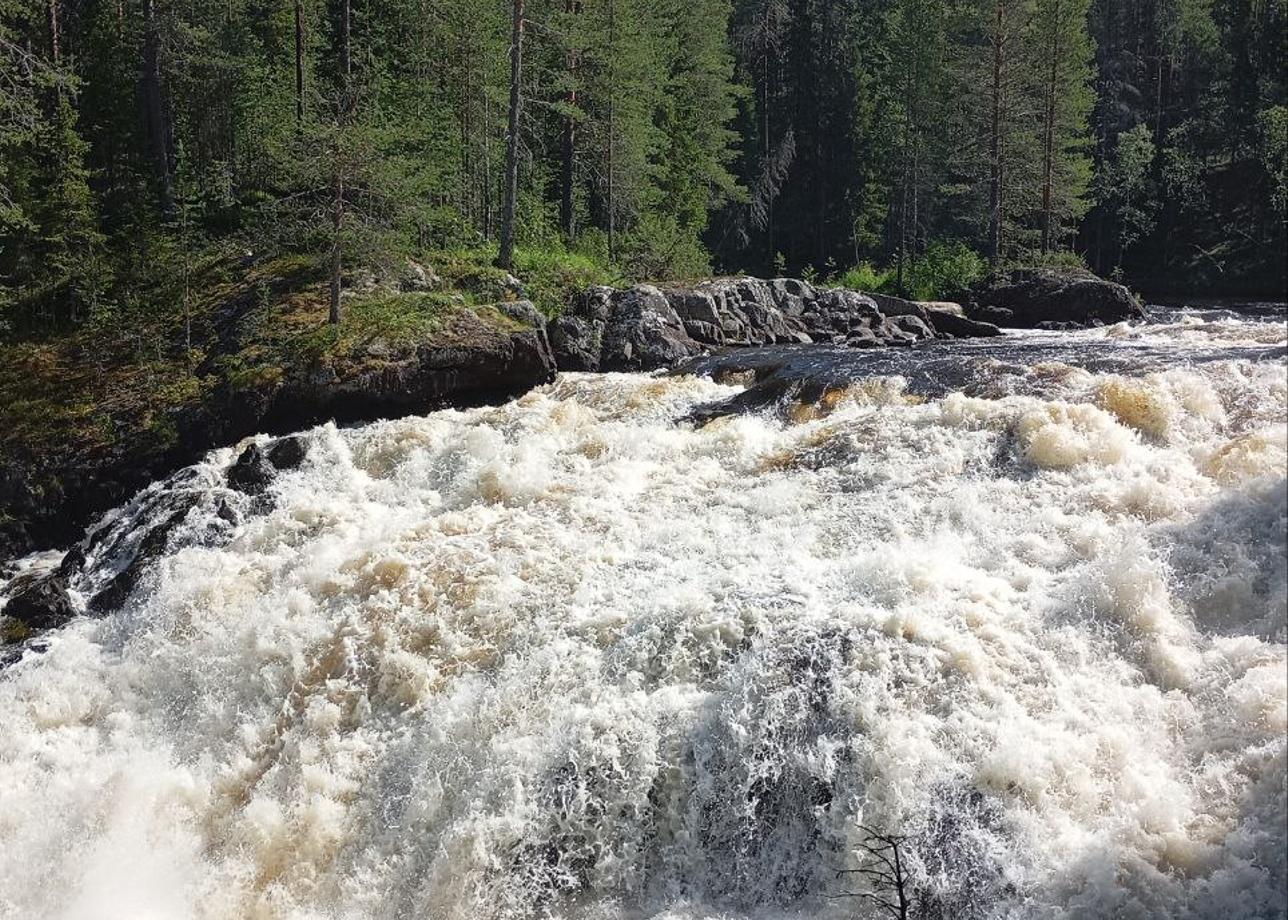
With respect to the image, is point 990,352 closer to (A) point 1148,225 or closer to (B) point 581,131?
(A) point 1148,225

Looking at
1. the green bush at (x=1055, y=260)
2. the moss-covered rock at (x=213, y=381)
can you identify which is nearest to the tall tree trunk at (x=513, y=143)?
the moss-covered rock at (x=213, y=381)

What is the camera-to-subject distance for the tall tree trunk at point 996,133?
29.1 metres

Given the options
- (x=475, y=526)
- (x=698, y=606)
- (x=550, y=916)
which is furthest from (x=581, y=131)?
(x=550, y=916)

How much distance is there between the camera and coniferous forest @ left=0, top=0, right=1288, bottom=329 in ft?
55.6

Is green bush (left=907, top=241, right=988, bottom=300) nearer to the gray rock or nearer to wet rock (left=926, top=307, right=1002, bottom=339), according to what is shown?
wet rock (left=926, top=307, right=1002, bottom=339)

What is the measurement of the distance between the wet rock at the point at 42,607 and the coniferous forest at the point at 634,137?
6956 mm

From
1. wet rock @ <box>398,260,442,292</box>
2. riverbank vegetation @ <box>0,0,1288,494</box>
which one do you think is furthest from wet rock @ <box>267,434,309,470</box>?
wet rock @ <box>398,260,442,292</box>

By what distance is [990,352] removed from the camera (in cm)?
1538

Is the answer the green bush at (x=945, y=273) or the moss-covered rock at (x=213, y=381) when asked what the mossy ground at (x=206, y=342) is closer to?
the moss-covered rock at (x=213, y=381)

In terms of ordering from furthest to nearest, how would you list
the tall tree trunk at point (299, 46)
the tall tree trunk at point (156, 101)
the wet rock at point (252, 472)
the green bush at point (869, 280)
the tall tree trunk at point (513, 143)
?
the green bush at point (869, 280)
the tall tree trunk at point (299, 46)
the tall tree trunk at point (156, 101)
the tall tree trunk at point (513, 143)
the wet rock at point (252, 472)

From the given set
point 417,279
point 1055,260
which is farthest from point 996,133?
point 417,279

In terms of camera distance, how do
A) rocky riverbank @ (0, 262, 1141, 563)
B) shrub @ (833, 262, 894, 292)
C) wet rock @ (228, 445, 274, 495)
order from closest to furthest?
wet rock @ (228, 445, 274, 495), rocky riverbank @ (0, 262, 1141, 563), shrub @ (833, 262, 894, 292)

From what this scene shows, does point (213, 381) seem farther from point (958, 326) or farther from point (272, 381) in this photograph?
point (958, 326)

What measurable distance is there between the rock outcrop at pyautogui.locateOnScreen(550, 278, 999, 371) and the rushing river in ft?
24.7
